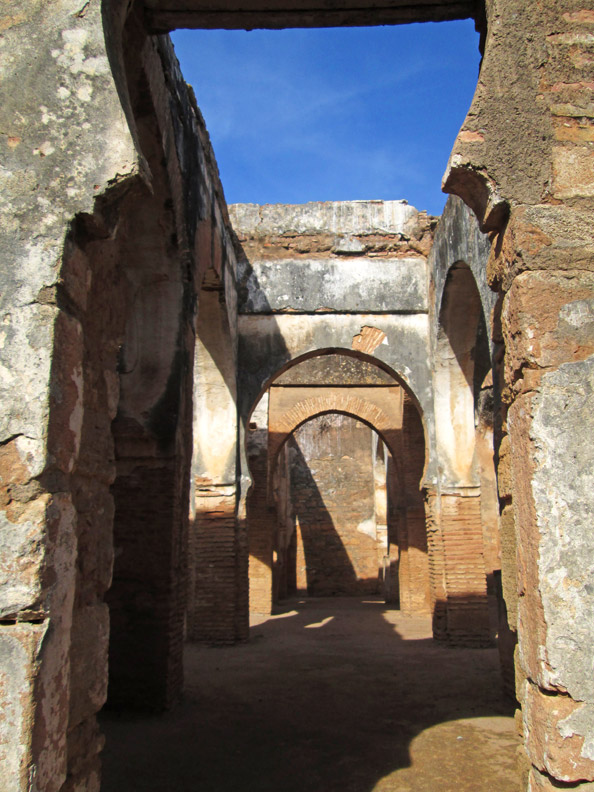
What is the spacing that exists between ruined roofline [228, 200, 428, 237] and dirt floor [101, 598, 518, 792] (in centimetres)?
575

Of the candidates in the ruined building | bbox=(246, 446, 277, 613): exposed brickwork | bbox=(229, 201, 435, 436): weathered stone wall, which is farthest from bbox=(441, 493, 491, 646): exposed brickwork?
the ruined building

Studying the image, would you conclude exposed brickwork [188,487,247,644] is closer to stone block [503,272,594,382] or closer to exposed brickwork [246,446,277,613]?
exposed brickwork [246,446,277,613]

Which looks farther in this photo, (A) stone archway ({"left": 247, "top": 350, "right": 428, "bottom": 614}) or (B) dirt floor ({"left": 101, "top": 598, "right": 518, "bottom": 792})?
(A) stone archway ({"left": 247, "top": 350, "right": 428, "bottom": 614})

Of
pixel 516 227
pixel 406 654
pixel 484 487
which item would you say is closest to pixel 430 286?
pixel 406 654

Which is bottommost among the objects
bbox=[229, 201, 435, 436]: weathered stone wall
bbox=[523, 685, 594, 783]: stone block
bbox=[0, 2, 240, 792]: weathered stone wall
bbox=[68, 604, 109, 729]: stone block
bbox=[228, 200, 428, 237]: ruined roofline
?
bbox=[523, 685, 594, 783]: stone block

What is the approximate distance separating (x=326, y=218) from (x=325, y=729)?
23.3 ft

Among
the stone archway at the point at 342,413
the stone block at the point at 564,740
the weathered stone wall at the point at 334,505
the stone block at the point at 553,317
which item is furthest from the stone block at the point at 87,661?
the weathered stone wall at the point at 334,505

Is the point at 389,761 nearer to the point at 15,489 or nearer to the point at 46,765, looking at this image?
the point at 46,765

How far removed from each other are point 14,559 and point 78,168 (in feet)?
4.31

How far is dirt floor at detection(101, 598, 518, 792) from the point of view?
396cm

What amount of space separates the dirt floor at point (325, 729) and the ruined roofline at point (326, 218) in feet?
18.9

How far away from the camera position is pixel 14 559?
2.07 m

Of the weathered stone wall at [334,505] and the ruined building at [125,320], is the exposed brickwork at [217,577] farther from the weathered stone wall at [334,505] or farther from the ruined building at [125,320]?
the weathered stone wall at [334,505]

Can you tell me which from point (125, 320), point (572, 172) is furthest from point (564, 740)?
point (125, 320)
